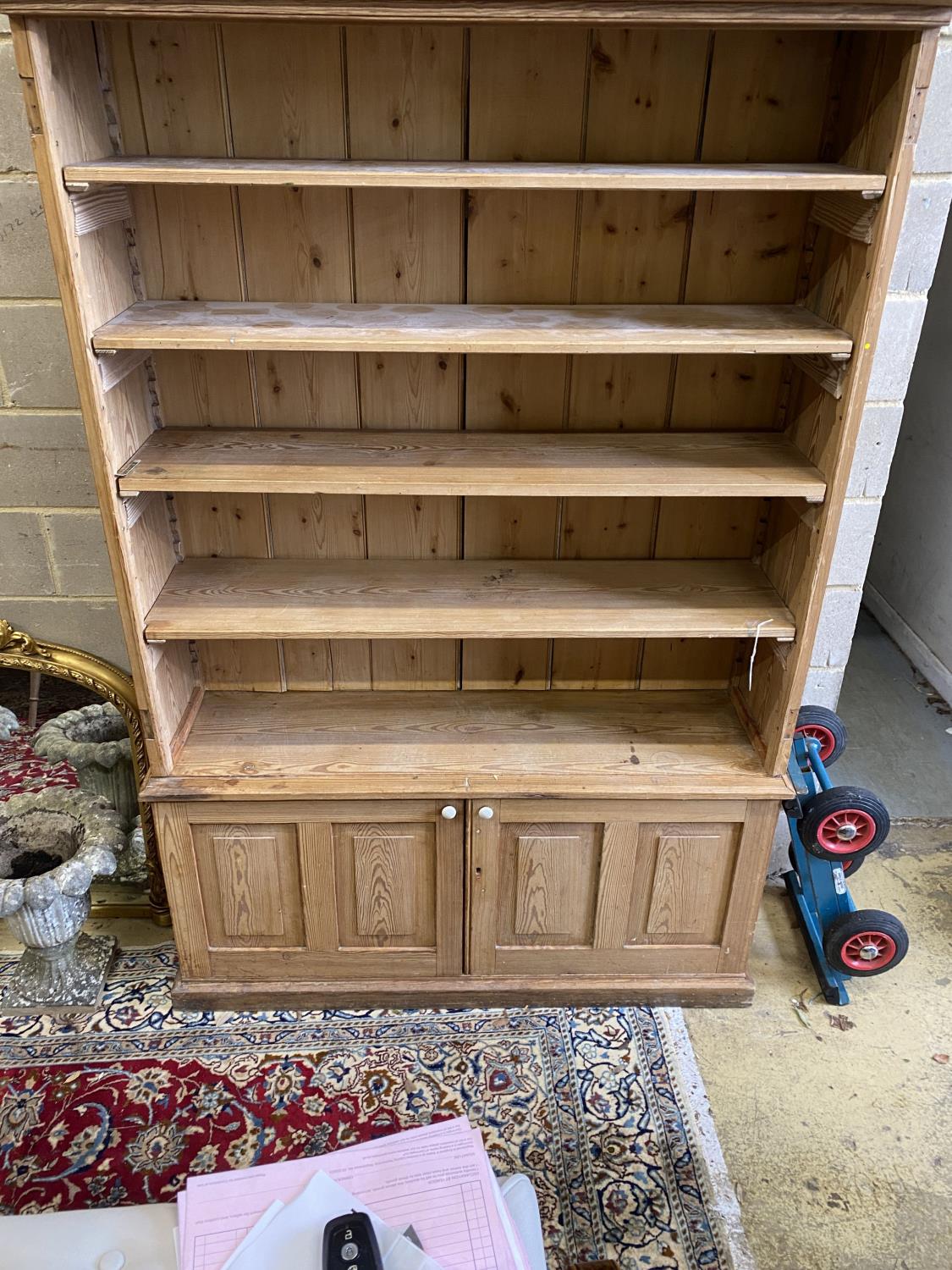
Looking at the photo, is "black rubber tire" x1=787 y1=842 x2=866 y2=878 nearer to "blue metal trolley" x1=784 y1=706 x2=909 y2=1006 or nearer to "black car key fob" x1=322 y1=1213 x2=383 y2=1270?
"blue metal trolley" x1=784 y1=706 x2=909 y2=1006

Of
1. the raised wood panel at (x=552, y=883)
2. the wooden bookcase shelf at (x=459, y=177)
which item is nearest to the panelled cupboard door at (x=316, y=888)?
the raised wood panel at (x=552, y=883)

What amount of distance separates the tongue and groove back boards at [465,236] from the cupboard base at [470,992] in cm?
80

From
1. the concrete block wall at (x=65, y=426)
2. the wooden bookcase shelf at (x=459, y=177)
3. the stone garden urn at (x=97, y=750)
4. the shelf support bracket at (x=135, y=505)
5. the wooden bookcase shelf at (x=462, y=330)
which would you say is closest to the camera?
the wooden bookcase shelf at (x=459, y=177)

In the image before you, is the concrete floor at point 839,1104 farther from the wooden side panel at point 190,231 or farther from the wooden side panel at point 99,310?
the wooden side panel at point 190,231

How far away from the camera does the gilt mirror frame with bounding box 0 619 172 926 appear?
241cm

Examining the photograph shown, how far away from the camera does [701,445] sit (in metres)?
2.08

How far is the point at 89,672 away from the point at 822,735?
183 centimetres

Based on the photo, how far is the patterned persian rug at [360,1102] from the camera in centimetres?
196

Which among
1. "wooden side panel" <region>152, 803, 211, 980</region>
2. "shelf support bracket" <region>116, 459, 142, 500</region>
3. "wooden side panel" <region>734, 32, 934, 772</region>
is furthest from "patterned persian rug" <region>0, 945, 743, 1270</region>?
"shelf support bracket" <region>116, 459, 142, 500</region>

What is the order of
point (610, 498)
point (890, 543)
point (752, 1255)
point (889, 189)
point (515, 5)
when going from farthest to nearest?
point (890, 543) → point (610, 498) → point (752, 1255) → point (889, 189) → point (515, 5)

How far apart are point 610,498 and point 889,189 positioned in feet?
2.66

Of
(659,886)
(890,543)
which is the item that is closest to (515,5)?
(659,886)

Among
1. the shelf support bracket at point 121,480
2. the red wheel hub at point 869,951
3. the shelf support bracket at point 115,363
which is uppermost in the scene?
the shelf support bracket at point 115,363

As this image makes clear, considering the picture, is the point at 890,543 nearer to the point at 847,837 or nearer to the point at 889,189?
the point at 847,837
